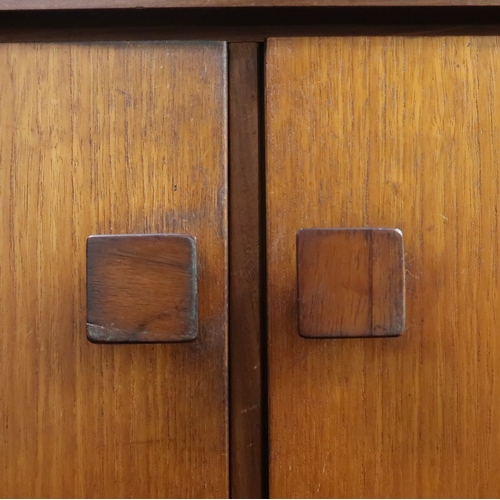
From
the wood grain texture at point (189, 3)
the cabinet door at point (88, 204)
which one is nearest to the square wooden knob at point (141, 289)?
the cabinet door at point (88, 204)

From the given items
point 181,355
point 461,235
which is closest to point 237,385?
point 181,355

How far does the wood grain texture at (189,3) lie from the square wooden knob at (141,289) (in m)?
0.13

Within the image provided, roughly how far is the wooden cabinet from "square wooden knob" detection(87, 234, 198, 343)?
2 centimetres

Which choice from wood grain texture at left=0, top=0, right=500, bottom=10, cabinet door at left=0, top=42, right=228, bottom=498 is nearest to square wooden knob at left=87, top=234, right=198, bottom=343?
cabinet door at left=0, top=42, right=228, bottom=498

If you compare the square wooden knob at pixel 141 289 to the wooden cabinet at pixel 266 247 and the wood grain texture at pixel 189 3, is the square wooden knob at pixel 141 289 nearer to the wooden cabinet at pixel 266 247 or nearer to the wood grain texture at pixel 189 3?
the wooden cabinet at pixel 266 247

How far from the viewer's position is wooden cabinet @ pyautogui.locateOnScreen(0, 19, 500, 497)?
0.95 ft

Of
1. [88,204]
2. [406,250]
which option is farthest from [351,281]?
[88,204]

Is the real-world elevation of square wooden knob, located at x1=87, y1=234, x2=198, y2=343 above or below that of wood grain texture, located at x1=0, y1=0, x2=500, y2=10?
below

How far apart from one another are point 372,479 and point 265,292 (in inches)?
5.1

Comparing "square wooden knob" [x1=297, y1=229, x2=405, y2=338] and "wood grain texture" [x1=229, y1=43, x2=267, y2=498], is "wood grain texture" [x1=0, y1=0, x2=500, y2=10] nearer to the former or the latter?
"wood grain texture" [x1=229, y1=43, x2=267, y2=498]

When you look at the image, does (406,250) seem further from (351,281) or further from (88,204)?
(88,204)

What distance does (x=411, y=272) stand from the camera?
0.29 metres

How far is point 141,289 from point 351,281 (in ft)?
0.39

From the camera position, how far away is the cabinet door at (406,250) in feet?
0.95
